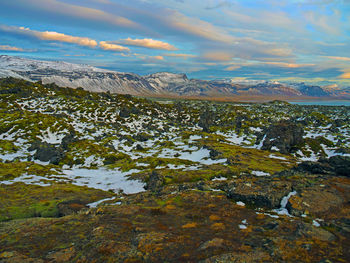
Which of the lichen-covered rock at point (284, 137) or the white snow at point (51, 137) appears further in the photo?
the lichen-covered rock at point (284, 137)

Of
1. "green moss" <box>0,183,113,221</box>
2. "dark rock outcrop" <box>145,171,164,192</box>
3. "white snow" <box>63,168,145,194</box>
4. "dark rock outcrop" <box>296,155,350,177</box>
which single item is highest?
"dark rock outcrop" <box>296,155,350,177</box>

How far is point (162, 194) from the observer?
2248cm

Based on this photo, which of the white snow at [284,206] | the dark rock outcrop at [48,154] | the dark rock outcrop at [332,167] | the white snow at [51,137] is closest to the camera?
the white snow at [284,206]

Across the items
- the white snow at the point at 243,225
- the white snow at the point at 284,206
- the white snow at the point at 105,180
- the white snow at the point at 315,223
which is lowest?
the white snow at the point at 105,180

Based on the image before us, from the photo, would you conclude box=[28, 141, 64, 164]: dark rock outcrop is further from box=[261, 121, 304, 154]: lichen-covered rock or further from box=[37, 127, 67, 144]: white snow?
box=[261, 121, 304, 154]: lichen-covered rock

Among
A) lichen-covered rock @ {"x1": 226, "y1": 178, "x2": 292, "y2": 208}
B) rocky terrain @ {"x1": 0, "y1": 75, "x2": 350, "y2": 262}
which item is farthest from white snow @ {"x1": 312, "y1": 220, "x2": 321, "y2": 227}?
lichen-covered rock @ {"x1": 226, "y1": 178, "x2": 292, "y2": 208}

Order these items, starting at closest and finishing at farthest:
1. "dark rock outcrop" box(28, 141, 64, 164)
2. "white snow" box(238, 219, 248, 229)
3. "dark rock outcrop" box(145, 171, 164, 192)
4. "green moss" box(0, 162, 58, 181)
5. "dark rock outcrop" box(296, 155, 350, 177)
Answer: "white snow" box(238, 219, 248, 229), "dark rock outcrop" box(296, 155, 350, 177), "dark rock outcrop" box(145, 171, 164, 192), "green moss" box(0, 162, 58, 181), "dark rock outcrop" box(28, 141, 64, 164)

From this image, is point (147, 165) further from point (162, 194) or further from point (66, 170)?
point (162, 194)

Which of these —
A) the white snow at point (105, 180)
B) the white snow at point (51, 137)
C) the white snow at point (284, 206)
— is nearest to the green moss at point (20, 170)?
the white snow at point (105, 180)

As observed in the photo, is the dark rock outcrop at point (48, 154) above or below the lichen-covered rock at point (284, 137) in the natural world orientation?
below

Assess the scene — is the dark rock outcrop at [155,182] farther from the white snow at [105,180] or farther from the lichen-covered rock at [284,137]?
the lichen-covered rock at [284,137]

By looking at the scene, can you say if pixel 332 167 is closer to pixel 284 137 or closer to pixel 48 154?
pixel 284 137

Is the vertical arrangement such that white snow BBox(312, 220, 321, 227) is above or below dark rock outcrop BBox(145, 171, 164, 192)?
above

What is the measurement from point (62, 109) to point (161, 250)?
317ft
